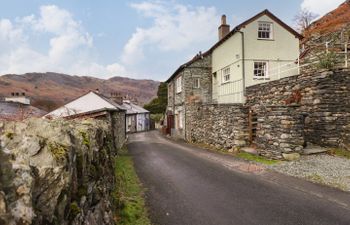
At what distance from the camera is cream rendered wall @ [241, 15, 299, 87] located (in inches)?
781

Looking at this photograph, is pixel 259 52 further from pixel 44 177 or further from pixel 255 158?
pixel 44 177

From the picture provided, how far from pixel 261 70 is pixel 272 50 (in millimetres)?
1799

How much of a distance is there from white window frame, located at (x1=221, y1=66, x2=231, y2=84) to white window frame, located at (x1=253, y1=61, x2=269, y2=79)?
2.27 m

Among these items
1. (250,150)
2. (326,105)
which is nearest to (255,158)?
(250,150)

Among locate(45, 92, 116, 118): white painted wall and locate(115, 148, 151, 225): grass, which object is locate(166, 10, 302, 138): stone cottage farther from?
locate(115, 148, 151, 225): grass

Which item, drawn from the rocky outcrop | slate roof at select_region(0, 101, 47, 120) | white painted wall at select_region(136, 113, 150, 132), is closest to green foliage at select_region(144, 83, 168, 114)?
white painted wall at select_region(136, 113, 150, 132)

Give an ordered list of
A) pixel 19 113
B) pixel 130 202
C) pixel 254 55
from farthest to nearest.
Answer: pixel 254 55, pixel 130 202, pixel 19 113

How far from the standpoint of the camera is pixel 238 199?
738 cm

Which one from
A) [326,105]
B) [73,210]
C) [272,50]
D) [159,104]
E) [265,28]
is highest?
[265,28]

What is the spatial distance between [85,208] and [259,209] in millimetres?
4645

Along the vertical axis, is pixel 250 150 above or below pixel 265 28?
below

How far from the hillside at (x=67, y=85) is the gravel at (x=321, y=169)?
6995cm

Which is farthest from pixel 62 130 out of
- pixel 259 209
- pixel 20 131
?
pixel 259 209

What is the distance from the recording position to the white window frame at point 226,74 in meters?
21.7
